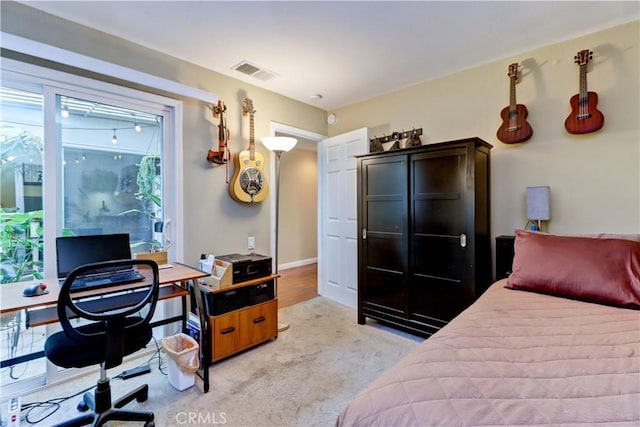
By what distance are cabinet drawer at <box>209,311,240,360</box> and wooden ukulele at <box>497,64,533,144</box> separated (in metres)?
2.75

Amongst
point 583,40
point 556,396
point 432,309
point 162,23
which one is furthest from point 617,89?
point 162,23

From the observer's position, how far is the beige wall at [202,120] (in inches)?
79.0

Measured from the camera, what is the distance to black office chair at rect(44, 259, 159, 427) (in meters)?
1.38

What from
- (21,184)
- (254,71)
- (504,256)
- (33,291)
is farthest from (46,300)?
(504,256)

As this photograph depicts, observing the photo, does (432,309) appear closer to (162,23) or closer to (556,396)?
(556,396)

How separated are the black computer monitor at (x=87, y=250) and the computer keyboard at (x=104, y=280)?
0.54 feet

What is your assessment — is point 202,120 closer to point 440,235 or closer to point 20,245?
point 20,245

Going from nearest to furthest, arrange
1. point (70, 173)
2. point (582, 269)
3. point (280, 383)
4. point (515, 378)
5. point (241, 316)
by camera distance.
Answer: point (515, 378) < point (582, 269) < point (280, 383) < point (70, 173) < point (241, 316)

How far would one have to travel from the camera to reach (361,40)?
2.32m

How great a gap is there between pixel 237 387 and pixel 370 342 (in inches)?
47.3

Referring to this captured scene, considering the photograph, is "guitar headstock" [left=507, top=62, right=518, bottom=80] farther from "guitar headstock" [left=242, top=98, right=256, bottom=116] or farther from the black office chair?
the black office chair

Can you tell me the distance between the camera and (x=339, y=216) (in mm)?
3715

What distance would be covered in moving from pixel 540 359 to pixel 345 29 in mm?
2270

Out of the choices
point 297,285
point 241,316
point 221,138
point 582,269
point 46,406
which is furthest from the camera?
point 297,285
